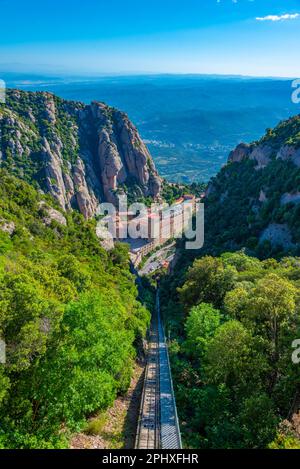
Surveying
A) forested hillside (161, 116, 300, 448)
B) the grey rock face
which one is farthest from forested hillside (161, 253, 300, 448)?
the grey rock face

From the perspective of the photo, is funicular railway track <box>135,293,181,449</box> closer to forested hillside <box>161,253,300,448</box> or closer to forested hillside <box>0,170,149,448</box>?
forested hillside <box>161,253,300,448</box>

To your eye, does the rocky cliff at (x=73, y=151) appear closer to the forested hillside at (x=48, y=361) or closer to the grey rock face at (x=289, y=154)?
the grey rock face at (x=289, y=154)

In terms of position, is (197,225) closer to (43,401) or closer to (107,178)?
(107,178)

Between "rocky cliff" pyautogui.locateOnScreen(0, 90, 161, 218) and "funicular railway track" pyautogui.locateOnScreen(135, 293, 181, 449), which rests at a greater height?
"rocky cliff" pyautogui.locateOnScreen(0, 90, 161, 218)

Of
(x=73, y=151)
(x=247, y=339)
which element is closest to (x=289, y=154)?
(x=247, y=339)

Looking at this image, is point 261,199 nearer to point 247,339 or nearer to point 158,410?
point 247,339
